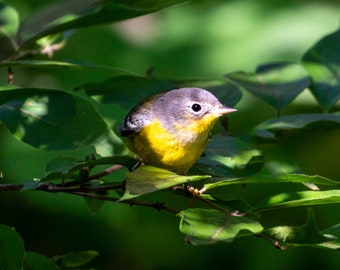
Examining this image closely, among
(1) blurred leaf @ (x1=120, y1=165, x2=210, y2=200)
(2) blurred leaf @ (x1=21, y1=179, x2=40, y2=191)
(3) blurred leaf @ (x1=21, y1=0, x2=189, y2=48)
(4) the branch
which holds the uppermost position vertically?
(3) blurred leaf @ (x1=21, y1=0, x2=189, y2=48)

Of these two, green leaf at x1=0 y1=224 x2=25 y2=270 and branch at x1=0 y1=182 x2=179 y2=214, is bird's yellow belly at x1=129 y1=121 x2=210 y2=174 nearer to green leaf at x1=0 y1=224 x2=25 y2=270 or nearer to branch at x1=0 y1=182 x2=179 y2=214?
branch at x1=0 y1=182 x2=179 y2=214

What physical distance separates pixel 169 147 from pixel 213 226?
1.95 feet

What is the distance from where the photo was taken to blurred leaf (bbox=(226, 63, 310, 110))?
207 cm

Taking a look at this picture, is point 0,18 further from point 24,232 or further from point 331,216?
point 331,216

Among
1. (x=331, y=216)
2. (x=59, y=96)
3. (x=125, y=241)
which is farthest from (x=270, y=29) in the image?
(x=59, y=96)

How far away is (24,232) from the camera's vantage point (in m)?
3.05

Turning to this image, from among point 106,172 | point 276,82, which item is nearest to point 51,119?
point 106,172

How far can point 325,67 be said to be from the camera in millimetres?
2102

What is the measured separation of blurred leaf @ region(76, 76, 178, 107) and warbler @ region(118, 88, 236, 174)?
4.4 inches

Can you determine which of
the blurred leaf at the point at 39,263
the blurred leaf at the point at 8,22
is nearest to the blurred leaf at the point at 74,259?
the blurred leaf at the point at 39,263

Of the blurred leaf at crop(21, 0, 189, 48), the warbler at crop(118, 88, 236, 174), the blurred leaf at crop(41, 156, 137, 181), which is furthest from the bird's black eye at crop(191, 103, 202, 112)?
the blurred leaf at crop(41, 156, 137, 181)

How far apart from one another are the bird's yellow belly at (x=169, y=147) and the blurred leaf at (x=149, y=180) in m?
0.45

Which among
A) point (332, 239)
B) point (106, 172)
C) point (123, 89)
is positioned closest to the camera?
point (332, 239)

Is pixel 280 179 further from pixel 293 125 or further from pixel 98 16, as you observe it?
pixel 98 16
